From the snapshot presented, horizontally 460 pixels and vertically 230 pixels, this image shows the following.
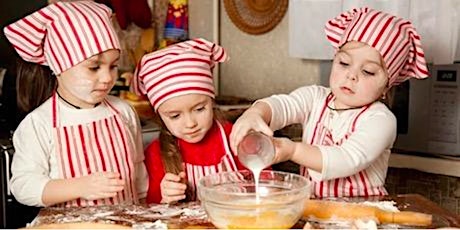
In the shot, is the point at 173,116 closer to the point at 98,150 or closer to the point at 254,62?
the point at 98,150

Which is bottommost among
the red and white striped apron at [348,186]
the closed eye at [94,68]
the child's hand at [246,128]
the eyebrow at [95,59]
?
the red and white striped apron at [348,186]

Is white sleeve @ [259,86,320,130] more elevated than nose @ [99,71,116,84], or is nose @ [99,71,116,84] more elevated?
nose @ [99,71,116,84]

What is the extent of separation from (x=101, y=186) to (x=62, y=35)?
346mm

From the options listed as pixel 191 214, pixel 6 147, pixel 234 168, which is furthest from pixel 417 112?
pixel 6 147

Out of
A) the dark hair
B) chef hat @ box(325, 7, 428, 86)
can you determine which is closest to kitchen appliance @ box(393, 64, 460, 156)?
chef hat @ box(325, 7, 428, 86)

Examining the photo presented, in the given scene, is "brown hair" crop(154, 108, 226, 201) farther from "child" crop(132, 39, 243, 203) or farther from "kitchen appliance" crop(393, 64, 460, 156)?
"kitchen appliance" crop(393, 64, 460, 156)

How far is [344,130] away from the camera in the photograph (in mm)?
1383

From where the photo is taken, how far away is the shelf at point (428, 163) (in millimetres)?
1901

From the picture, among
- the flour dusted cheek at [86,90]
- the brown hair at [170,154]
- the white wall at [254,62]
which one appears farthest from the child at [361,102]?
the white wall at [254,62]

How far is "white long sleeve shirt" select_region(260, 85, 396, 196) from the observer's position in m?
1.21

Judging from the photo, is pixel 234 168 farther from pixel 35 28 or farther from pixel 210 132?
pixel 35 28

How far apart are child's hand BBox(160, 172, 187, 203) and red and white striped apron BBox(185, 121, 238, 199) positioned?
4.7 inches

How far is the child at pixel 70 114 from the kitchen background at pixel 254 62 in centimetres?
85

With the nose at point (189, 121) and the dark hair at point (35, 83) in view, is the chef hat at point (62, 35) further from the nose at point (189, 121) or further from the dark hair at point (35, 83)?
the nose at point (189, 121)
